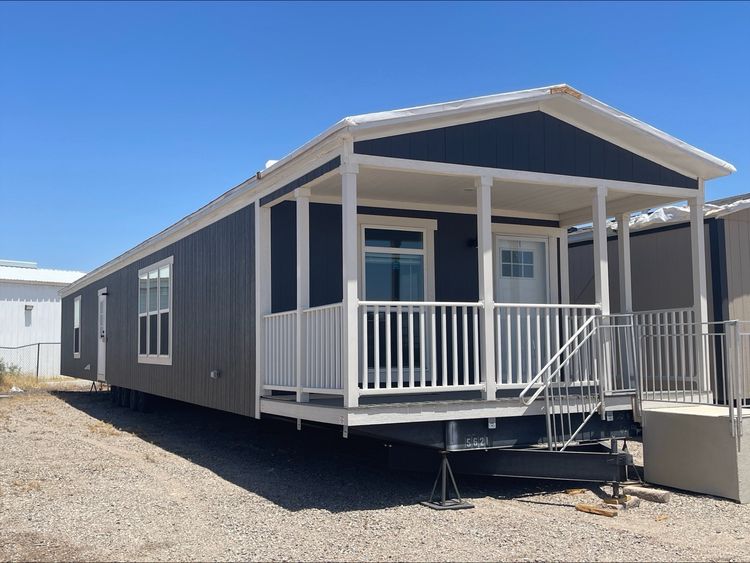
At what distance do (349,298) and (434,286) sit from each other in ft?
10.4

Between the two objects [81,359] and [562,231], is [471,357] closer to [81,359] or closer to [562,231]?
[562,231]

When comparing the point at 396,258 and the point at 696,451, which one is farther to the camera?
the point at 396,258

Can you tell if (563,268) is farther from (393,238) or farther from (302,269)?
(302,269)

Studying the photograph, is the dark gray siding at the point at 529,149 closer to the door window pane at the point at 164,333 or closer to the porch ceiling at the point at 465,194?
the porch ceiling at the point at 465,194

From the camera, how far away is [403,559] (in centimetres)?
544

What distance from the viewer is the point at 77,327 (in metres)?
21.7

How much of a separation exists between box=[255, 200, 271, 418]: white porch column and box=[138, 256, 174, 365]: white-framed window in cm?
421

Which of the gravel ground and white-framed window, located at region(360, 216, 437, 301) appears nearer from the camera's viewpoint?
the gravel ground

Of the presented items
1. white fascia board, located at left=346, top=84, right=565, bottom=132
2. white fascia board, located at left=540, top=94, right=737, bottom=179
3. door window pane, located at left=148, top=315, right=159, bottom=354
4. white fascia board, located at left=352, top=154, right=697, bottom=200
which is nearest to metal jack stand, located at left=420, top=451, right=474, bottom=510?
white fascia board, located at left=352, top=154, right=697, bottom=200

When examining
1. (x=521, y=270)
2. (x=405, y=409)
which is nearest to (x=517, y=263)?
(x=521, y=270)

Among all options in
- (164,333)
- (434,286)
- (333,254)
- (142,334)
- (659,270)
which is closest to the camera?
(333,254)

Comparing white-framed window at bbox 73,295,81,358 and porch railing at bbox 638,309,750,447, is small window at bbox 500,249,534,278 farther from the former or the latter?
white-framed window at bbox 73,295,81,358

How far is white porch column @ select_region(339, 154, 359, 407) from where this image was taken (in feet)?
22.6

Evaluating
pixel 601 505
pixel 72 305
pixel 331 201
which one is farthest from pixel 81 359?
pixel 601 505
